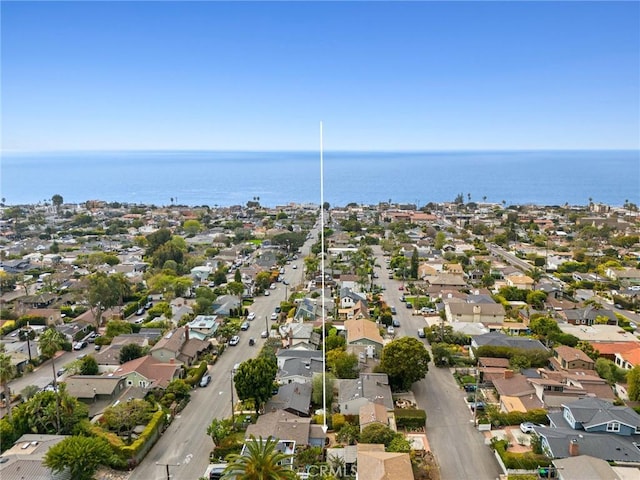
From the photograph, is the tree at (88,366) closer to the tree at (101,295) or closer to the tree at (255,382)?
the tree at (101,295)

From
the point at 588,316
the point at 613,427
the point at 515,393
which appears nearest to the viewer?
the point at 613,427

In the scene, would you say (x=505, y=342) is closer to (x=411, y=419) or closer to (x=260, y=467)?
(x=411, y=419)

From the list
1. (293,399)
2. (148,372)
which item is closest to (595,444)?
(293,399)

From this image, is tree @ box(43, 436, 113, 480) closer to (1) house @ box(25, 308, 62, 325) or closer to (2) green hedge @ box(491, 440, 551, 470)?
(2) green hedge @ box(491, 440, 551, 470)

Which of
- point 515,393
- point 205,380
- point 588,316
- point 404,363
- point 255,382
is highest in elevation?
point 255,382

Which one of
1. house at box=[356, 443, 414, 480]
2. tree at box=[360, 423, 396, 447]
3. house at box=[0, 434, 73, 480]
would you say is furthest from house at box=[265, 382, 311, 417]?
house at box=[0, 434, 73, 480]

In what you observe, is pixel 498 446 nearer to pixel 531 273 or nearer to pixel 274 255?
pixel 531 273
